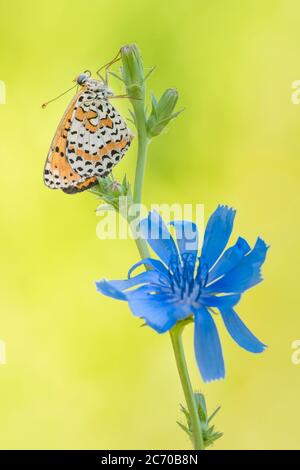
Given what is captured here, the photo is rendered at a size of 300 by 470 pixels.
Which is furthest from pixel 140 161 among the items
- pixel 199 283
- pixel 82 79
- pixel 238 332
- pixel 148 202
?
pixel 148 202

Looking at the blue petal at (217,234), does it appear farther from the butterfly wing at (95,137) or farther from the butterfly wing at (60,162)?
the butterfly wing at (60,162)

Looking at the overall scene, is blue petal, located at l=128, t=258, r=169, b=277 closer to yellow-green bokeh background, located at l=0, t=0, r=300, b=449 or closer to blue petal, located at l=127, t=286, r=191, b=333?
blue petal, located at l=127, t=286, r=191, b=333

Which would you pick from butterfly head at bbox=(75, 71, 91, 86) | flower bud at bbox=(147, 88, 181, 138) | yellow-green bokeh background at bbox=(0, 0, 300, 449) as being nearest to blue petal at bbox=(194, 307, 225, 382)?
flower bud at bbox=(147, 88, 181, 138)

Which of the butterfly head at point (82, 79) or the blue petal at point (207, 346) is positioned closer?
the blue petal at point (207, 346)

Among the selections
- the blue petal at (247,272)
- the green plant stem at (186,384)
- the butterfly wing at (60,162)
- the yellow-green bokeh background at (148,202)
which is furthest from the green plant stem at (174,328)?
the yellow-green bokeh background at (148,202)

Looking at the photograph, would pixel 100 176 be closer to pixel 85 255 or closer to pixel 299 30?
pixel 85 255
